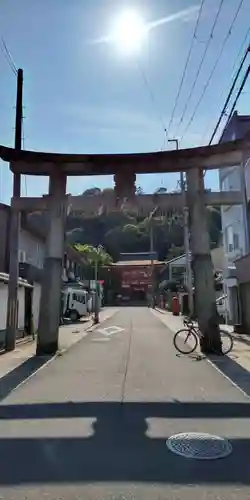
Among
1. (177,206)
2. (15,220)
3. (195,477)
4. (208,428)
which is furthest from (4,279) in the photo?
(195,477)

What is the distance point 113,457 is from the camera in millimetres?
5246

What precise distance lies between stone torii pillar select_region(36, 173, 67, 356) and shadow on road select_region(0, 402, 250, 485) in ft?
25.3

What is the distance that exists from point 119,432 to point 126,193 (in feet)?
31.5

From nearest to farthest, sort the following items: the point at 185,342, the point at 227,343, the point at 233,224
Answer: the point at 227,343 → the point at 185,342 → the point at 233,224

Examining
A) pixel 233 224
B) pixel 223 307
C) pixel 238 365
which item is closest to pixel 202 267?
pixel 238 365

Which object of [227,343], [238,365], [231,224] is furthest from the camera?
[231,224]

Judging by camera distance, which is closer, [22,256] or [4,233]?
[4,233]

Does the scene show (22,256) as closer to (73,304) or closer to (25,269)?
(25,269)

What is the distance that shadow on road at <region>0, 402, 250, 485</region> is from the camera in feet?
15.2

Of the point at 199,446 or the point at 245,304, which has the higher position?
the point at 245,304

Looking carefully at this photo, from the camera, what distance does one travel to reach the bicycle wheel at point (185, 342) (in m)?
15.2

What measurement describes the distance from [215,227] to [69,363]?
55.7 metres

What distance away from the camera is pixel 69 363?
12.8m

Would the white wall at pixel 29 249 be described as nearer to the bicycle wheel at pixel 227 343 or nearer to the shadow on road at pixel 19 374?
the shadow on road at pixel 19 374
